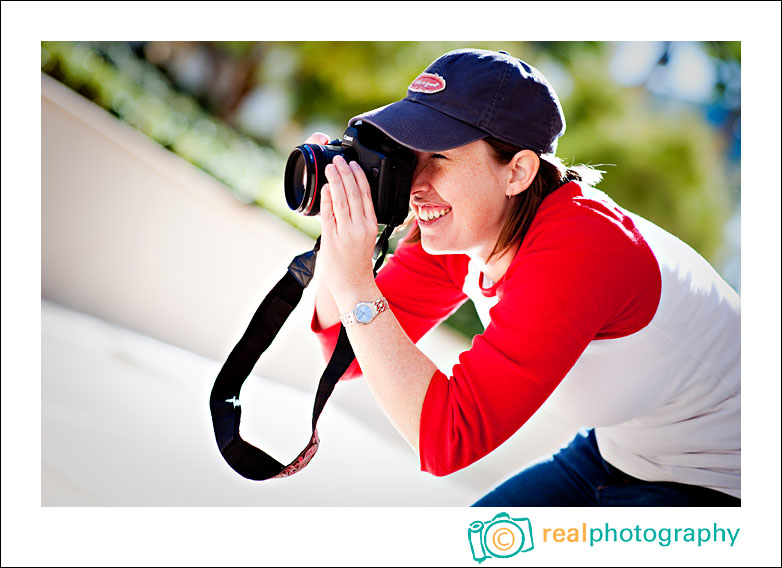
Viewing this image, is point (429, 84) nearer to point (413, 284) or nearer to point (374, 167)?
point (374, 167)

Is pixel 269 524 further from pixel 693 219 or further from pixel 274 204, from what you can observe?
pixel 693 219

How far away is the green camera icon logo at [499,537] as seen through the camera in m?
1.57

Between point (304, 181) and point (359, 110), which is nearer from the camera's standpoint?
point (304, 181)

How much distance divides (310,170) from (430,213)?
204 mm

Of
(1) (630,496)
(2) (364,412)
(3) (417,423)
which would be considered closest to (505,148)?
(3) (417,423)

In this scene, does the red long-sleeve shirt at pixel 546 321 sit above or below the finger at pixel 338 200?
below

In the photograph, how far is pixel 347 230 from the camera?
1162 mm

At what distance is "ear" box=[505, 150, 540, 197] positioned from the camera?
1201 millimetres

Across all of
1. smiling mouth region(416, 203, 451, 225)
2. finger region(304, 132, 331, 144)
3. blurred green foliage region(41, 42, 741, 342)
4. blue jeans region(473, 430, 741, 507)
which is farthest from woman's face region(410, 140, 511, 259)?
blurred green foliage region(41, 42, 741, 342)

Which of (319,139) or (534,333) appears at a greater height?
(319,139)

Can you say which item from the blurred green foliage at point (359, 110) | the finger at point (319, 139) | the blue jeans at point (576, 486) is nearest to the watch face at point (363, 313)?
the finger at point (319, 139)

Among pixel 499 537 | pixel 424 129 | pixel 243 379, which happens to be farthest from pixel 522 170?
pixel 499 537

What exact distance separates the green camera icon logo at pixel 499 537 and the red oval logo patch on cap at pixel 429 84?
84cm

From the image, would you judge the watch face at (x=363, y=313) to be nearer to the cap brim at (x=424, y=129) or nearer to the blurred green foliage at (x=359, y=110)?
the cap brim at (x=424, y=129)
